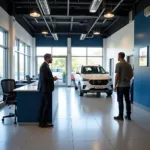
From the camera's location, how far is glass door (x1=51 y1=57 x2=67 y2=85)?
54.9ft

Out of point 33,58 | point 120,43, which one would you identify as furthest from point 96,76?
point 33,58

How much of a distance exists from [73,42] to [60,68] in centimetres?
214

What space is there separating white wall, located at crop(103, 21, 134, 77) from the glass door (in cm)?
307

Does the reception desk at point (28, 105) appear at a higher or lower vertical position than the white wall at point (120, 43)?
lower

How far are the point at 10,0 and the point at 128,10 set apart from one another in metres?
5.07

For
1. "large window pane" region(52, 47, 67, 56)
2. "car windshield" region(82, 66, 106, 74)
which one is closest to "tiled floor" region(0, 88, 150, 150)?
"car windshield" region(82, 66, 106, 74)

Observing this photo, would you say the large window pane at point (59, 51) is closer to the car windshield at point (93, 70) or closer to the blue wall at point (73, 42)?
the blue wall at point (73, 42)

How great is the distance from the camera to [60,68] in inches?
664

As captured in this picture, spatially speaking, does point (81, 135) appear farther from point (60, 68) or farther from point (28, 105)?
point (60, 68)

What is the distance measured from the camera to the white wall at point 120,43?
33.7ft

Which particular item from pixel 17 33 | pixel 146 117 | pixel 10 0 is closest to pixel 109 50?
pixel 17 33

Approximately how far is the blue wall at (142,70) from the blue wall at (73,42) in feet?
27.6

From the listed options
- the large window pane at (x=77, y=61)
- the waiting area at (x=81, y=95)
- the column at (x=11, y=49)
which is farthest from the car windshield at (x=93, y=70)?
the large window pane at (x=77, y=61)

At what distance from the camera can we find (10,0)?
30.0ft
